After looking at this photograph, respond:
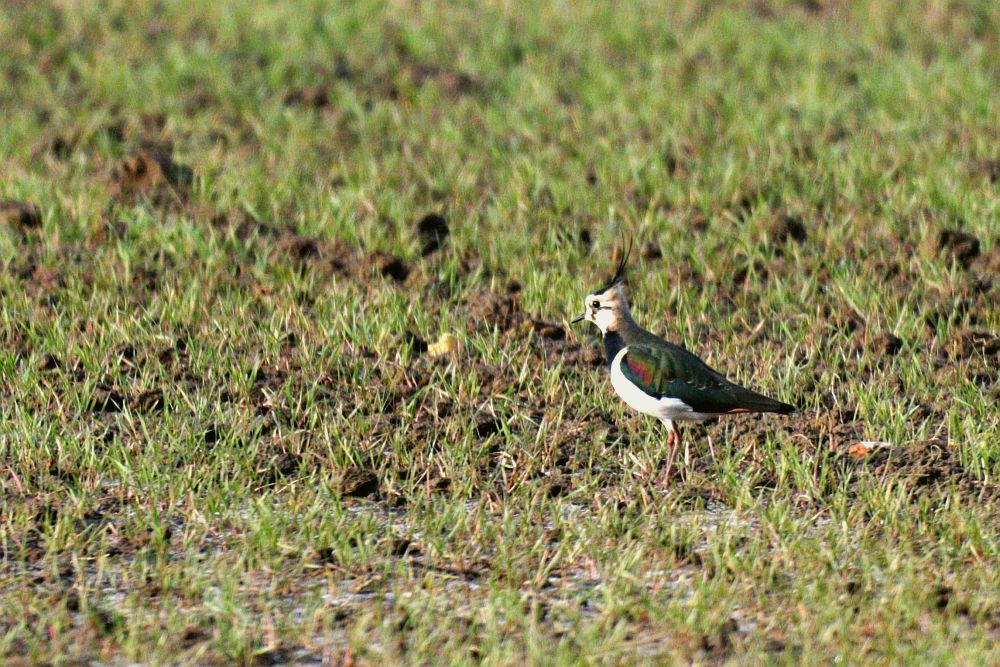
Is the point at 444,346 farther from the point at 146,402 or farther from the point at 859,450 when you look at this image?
the point at 859,450

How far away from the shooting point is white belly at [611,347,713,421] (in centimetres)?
529

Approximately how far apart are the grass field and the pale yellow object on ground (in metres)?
0.04

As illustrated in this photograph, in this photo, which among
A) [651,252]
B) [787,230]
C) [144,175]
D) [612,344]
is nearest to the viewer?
[612,344]

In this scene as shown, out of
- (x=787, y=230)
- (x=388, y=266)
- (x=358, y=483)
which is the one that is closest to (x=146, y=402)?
(x=358, y=483)

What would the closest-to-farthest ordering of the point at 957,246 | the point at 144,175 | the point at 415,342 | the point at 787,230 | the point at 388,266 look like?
the point at 415,342, the point at 388,266, the point at 957,246, the point at 787,230, the point at 144,175

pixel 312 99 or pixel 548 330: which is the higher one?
pixel 312 99

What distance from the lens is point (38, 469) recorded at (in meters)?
5.30

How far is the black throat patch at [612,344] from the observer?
557cm

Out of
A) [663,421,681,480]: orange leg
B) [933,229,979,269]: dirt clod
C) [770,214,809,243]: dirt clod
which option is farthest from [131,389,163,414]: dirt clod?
[933,229,979,269]: dirt clod

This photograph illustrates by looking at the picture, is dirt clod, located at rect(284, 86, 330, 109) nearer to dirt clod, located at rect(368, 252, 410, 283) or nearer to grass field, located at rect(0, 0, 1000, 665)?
grass field, located at rect(0, 0, 1000, 665)

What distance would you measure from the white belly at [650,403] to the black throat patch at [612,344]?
0.40 feet

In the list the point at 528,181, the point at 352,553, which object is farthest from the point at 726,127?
the point at 352,553

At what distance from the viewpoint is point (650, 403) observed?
5.31 meters

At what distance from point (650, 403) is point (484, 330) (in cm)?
134
